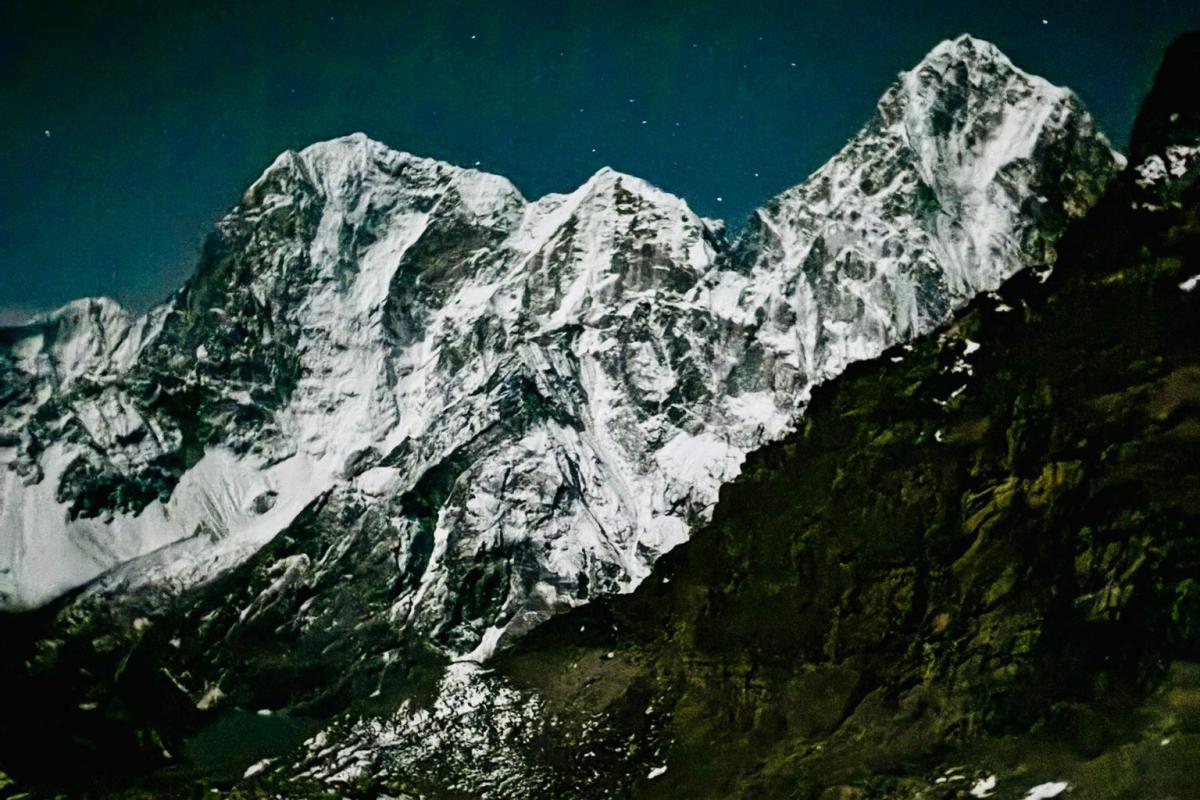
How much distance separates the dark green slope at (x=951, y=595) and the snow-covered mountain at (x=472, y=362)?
1.08 meters

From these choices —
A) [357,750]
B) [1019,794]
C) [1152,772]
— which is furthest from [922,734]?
[357,750]

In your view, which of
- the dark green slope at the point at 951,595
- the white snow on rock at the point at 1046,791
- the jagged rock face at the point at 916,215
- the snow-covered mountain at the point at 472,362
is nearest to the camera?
the jagged rock face at the point at 916,215

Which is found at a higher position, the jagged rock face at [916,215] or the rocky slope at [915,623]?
the jagged rock face at [916,215]

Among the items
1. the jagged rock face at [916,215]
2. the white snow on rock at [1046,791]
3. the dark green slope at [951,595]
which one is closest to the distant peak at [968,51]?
the jagged rock face at [916,215]

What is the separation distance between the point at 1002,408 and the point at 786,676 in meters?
7.30

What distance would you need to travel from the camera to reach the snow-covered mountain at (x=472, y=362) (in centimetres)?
2153

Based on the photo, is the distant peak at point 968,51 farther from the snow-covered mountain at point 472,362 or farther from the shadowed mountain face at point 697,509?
the snow-covered mountain at point 472,362

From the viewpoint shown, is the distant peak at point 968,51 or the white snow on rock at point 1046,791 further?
the white snow on rock at point 1046,791

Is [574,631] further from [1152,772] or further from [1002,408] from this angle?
[1152,772]

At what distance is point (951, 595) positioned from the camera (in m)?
21.4

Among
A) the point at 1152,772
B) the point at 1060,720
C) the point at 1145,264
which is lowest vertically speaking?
the point at 1152,772

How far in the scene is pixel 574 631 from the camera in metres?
21.8

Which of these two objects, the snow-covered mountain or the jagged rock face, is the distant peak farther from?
the snow-covered mountain

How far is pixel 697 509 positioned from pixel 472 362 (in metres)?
6.67
